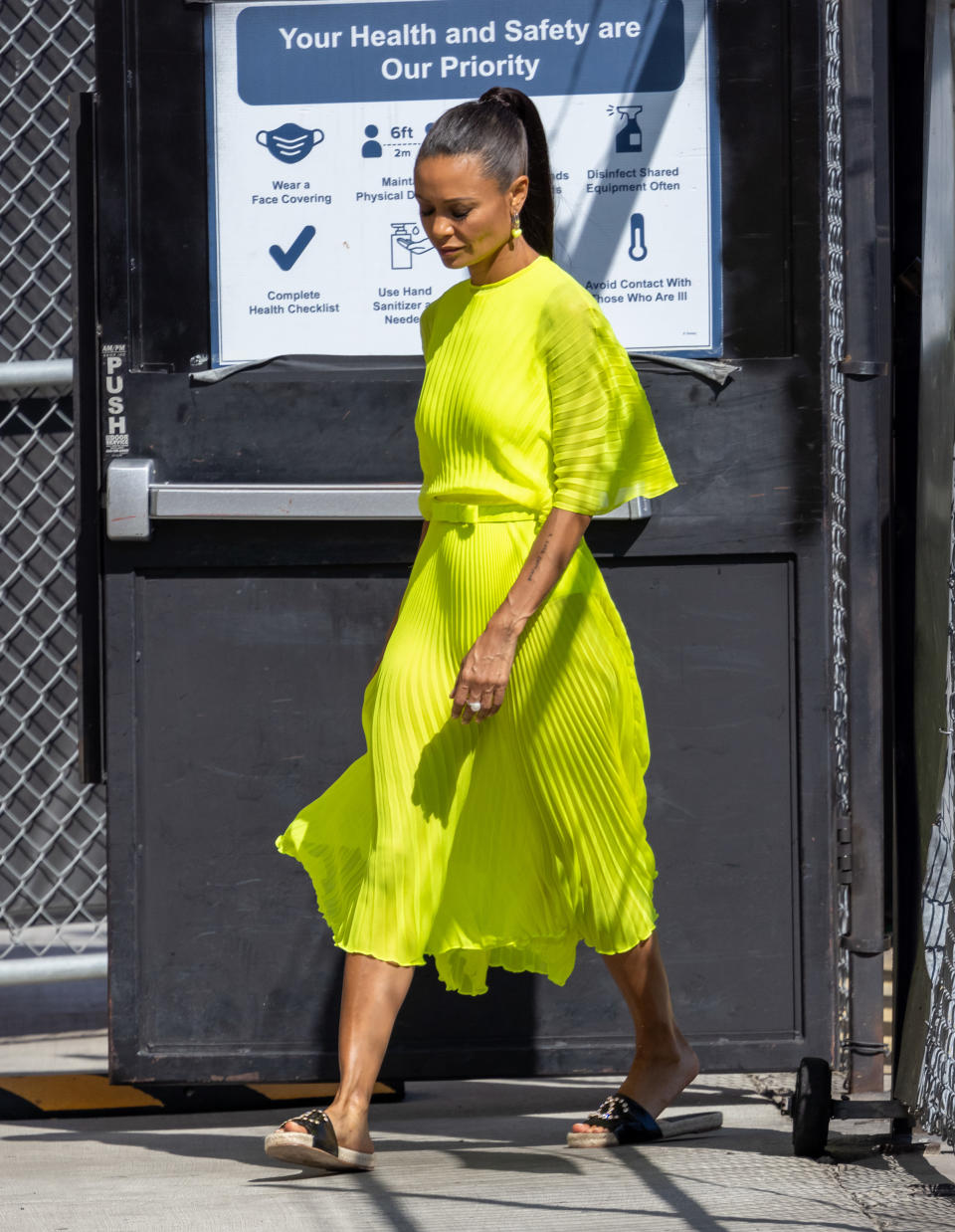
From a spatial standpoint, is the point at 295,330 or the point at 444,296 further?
the point at 295,330

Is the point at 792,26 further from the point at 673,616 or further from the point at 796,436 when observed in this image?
the point at 673,616

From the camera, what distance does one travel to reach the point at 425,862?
9.67 feet

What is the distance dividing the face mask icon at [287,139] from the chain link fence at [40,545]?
1.56m

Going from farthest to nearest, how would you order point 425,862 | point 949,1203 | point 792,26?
point 792,26 → point 425,862 → point 949,1203

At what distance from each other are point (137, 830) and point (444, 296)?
4.20 ft

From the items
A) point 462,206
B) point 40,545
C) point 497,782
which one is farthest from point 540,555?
point 40,545

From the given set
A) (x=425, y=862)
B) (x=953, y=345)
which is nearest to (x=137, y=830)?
(x=425, y=862)

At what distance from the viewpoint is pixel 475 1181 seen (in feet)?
9.53

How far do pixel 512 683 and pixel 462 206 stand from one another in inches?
32.9

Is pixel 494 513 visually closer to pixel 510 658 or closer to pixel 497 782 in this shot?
pixel 510 658

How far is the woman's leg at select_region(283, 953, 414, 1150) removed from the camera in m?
2.84

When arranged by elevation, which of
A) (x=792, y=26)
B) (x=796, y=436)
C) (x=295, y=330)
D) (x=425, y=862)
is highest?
(x=792, y=26)

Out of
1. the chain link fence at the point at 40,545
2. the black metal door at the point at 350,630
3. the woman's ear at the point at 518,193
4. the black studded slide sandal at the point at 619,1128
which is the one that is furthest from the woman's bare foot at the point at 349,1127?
the chain link fence at the point at 40,545

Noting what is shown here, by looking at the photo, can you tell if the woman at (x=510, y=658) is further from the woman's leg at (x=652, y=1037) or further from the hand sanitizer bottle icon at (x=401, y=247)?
the hand sanitizer bottle icon at (x=401, y=247)
